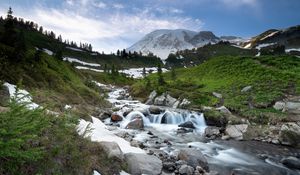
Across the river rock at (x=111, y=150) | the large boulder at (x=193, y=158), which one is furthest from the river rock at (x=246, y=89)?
the river rock at (x=111, y=150)

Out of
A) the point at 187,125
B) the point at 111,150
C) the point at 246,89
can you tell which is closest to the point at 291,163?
the point at 187,125

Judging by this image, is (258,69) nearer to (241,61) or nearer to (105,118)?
(241,61)

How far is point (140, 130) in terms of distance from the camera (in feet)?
76.8

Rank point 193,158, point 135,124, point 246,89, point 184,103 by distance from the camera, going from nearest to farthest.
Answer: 1. point 193,158
2. point 135,124
3. point 184,103
4. point 246,89

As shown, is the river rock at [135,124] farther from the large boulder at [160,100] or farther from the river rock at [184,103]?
the large boulder at [160,100]

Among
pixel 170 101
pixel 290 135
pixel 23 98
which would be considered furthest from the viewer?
pixel 170 101

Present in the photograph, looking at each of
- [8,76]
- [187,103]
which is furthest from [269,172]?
[187,103]

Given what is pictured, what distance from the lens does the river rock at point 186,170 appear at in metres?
12.0

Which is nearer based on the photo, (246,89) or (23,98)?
(23,98)

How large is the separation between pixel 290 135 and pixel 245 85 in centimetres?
2196

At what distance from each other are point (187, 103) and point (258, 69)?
79.8 ft

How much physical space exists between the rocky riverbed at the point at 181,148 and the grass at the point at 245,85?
716 centimetres

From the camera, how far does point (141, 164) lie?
10.6 m

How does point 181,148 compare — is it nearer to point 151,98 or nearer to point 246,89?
point 151,98
